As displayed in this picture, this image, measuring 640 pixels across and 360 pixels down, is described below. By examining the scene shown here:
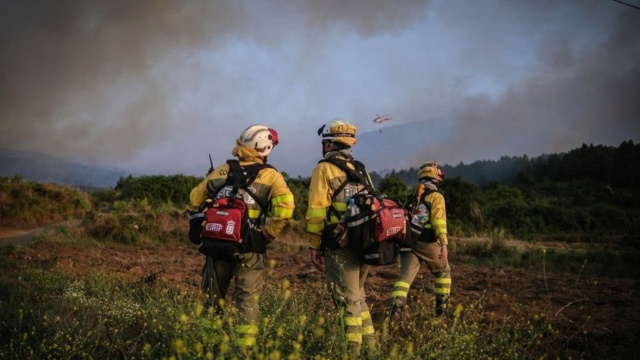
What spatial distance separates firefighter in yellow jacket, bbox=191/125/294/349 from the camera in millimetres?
4777

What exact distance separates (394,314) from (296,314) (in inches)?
66.8

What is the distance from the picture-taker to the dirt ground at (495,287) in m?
5.98

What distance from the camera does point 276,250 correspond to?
14898mm

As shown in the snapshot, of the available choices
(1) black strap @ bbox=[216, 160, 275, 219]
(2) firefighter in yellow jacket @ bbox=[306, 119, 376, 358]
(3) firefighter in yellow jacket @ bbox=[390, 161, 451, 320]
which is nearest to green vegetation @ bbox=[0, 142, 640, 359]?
(2) firefighter in yellow jacket @ bbox=[306, 119, 376, 358]

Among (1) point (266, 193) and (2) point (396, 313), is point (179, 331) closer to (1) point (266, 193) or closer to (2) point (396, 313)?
(1) point (266, 193)

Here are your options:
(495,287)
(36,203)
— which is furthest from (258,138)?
(36,203)

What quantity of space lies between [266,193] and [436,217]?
2717 mm

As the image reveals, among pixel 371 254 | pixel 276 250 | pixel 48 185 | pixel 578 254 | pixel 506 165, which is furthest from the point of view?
pixel 506 165

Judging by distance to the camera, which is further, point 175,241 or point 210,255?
point 175,241

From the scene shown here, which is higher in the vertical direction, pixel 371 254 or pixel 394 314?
pixel 371 254

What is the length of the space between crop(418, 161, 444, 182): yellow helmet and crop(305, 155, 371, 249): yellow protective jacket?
2.29m

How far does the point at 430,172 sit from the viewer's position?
682 cm

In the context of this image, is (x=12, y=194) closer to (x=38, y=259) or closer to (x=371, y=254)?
(x=38, y=259)

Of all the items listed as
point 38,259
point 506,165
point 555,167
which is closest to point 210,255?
point 38,259
